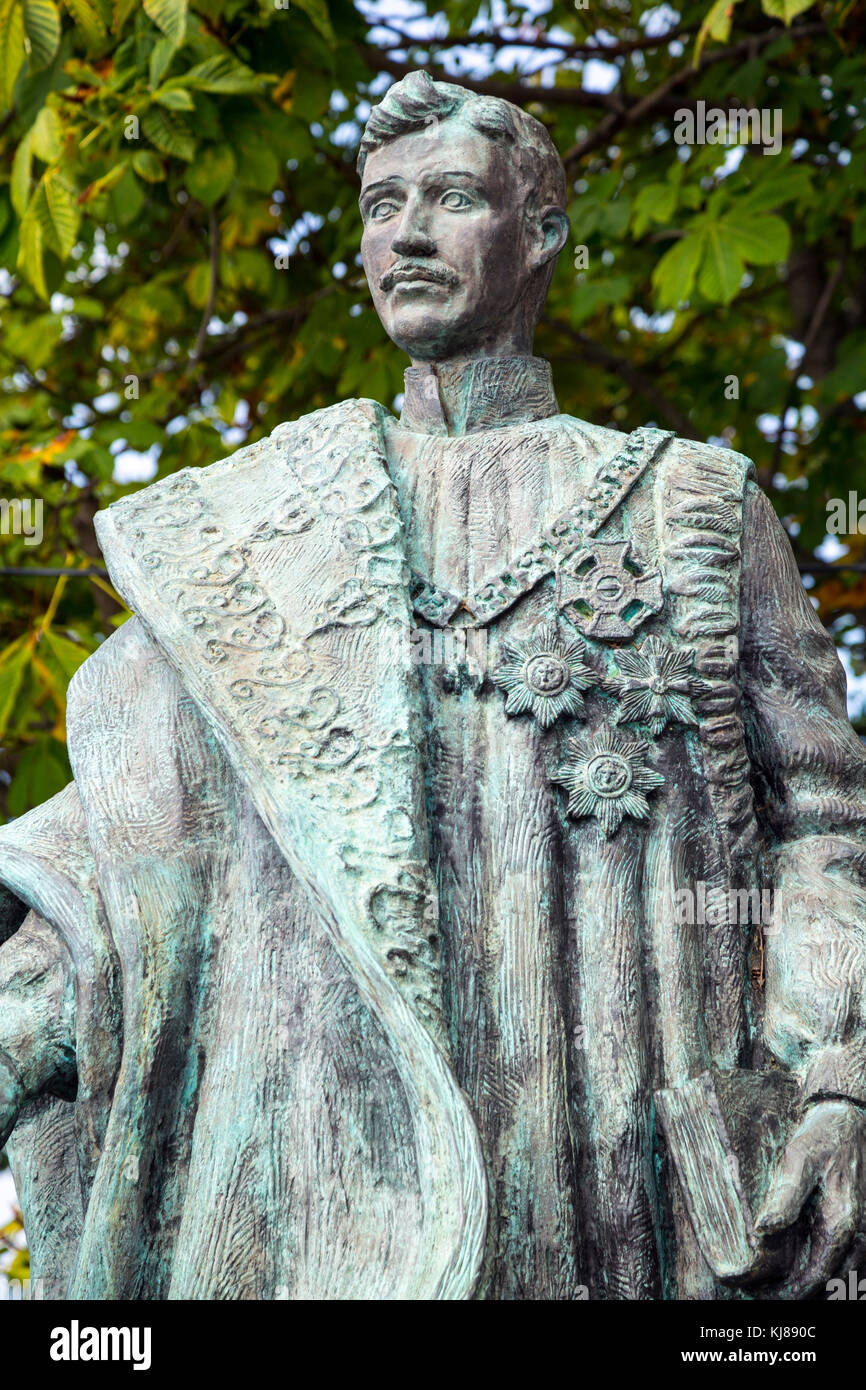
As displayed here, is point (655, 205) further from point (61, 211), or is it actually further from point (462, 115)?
point (462, 115)

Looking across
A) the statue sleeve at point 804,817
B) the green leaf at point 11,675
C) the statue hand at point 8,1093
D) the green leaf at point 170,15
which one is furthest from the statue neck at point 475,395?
the green leaf at point 11,675

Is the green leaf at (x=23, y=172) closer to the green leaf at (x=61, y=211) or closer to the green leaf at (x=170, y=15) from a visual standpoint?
the green leaf at (x=61, y=211)

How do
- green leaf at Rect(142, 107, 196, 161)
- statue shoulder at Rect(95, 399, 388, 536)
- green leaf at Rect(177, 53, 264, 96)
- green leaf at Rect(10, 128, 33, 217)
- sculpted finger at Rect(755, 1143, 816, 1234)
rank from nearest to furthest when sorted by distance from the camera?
sculpted finger at Rect(755, 1143, 816, 1234)
statue shoulder at Rect(95, 399, 388, 536)
green leaf at Rect(10, 128, 33, 217)
green leaf at Rect(177, 53, 264, 96)
green leaf at Rect(142, 107, 196, 161)

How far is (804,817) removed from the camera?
13.3 feet

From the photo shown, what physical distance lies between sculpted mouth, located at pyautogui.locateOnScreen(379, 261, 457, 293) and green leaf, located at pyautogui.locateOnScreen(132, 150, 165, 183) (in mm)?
2847

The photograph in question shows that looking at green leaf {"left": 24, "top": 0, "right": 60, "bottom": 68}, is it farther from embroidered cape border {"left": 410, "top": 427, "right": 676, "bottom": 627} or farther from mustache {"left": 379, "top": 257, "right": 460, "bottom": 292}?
embroidered cape border {"left": 410, "top": 427, "right": 676, "bottom": 627}

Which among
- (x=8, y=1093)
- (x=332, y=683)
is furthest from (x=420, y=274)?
(x=8, y=1093)

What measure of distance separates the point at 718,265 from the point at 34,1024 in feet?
12.9

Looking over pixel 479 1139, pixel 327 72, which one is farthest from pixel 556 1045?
pixel 327 72

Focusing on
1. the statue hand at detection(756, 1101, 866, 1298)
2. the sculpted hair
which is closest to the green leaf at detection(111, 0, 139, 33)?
the sculpted hair

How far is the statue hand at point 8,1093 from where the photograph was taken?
388 centimetres

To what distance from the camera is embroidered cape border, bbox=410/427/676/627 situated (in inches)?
158

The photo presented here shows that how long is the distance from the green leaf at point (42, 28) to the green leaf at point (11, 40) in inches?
0.9
